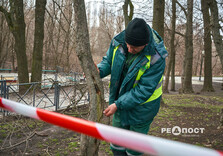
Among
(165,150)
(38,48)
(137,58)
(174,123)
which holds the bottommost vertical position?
(174,123)

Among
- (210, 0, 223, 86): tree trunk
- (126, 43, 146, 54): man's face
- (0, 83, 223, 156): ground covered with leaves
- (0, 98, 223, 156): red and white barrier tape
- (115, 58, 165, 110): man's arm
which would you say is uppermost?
(210, 0, 223, 86): tree trunk

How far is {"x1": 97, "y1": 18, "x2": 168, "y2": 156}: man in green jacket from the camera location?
1.90 m

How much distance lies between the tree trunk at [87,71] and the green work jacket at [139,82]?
0.90 feet

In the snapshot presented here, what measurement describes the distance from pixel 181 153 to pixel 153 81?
3.89 feet

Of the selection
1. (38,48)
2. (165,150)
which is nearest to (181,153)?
(165,150)

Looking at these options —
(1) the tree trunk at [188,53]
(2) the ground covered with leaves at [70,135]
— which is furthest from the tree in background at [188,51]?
(2) the ground covered with leaves at [70,135]

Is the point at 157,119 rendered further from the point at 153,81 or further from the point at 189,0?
the point at 189,0

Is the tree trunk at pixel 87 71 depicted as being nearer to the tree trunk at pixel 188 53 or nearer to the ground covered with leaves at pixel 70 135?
the ground covered with leaves at pixel 70 135

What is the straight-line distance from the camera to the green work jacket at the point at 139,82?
1.95 meters

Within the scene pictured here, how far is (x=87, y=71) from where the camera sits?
89.7 inches

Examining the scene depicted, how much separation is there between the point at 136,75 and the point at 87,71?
0.61 meters

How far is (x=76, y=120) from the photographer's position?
3.70 feet

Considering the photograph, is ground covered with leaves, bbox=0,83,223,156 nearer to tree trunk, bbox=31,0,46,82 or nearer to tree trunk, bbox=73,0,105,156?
tree trunk, bbox=73,0,105,156

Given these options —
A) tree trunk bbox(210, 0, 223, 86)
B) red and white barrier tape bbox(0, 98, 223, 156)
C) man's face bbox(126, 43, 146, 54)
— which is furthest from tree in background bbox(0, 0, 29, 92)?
red and white barrier tape bbox(0, 98, 223, 156)
